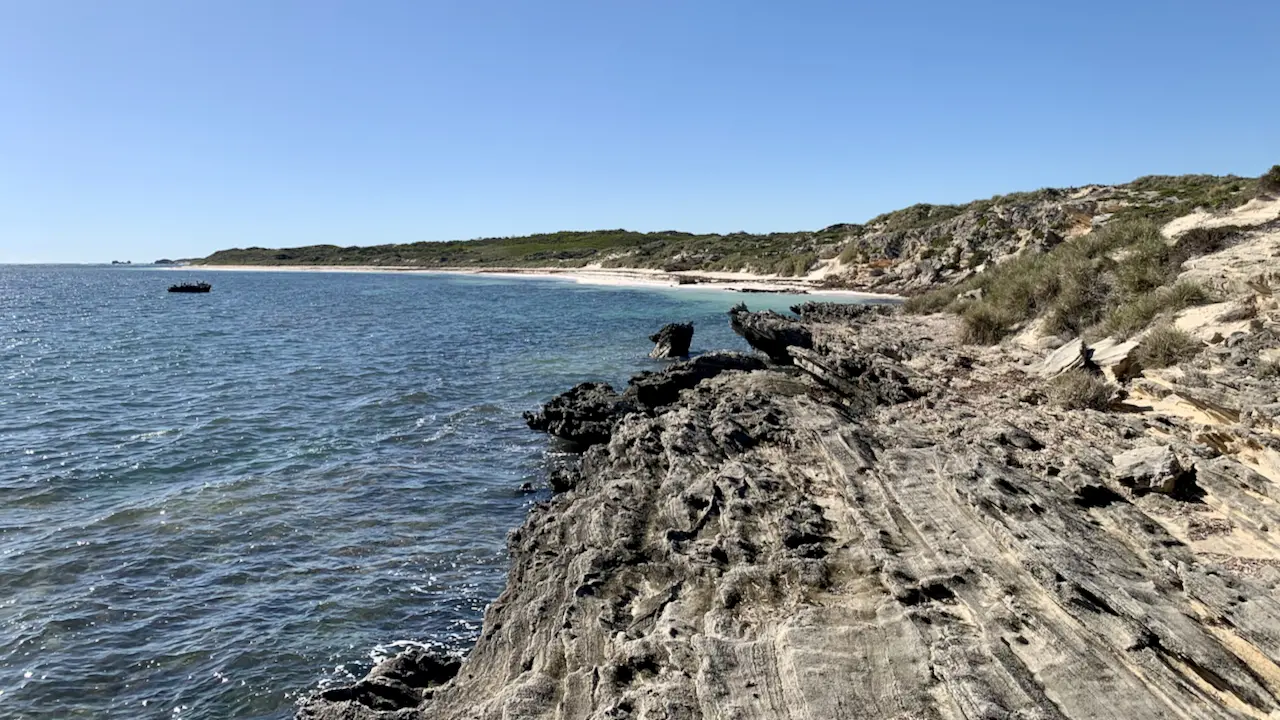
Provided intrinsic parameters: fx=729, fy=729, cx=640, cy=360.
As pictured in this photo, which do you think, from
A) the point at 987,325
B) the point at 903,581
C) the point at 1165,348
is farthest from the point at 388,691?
the point at 987,325

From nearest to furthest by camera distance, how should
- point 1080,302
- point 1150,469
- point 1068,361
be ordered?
point 1150,469, point 1068,361, point 1080,302

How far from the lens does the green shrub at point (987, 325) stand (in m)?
22.6

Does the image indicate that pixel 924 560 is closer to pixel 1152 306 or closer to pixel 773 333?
pixel 1152 306

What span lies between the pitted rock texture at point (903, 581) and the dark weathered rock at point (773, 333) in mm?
11827

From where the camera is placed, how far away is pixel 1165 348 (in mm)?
14031

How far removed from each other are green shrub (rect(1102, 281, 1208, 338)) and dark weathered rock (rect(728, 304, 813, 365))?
9.10 metres

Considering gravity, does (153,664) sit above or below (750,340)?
below

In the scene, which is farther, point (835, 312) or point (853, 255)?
point (853, 255)

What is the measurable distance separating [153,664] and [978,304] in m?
24.3

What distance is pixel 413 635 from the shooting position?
32.2ft

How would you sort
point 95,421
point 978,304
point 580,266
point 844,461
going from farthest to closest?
point 580,266
point 978,304
point 95,421
point 844,461

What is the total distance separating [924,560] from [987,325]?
695 inches

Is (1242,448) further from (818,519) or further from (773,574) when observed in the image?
(773,574)

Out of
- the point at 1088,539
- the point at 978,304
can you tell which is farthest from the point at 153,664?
the point at 978,304
